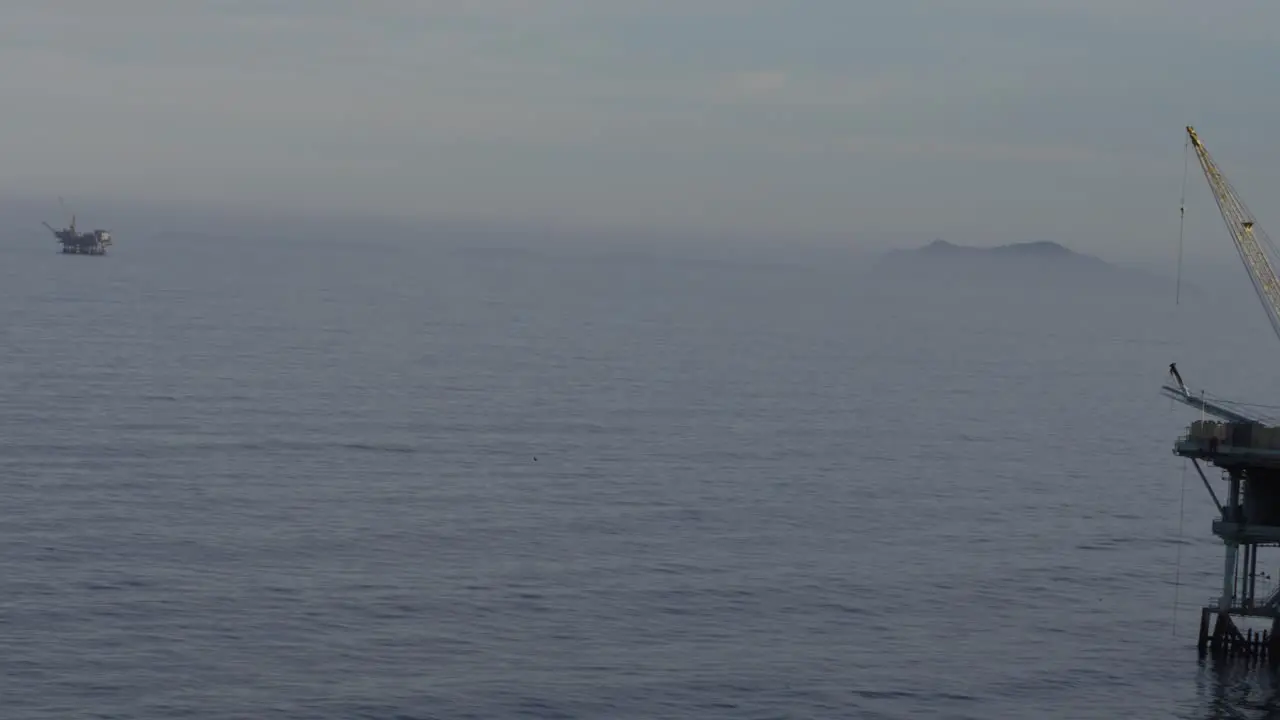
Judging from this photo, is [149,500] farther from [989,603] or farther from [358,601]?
[989,603]

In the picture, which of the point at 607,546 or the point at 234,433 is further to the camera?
the point at 234,433

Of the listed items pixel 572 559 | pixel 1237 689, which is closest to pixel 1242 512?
pixel 1237 689

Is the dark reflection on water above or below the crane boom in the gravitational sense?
below

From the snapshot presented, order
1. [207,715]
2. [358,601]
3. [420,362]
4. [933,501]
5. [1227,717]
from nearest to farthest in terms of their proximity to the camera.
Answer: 1. [207,715]
2. [1227,717]
3. [358,601]
4. [933,501]
5. [420,362]

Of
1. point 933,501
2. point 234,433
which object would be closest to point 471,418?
point 234,433

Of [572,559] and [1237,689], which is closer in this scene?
[1237,689]

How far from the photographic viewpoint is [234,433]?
12206 cm

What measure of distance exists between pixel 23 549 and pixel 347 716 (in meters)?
29.0

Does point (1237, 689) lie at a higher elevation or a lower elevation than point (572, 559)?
lower

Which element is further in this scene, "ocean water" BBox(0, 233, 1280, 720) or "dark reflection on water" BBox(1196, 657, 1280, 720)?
"dark reflection on water" BBox(1196, 657, 1280, 720)

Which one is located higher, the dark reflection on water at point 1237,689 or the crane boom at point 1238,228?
the crane boom at point 1238,228

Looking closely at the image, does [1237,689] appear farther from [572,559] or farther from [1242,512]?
[572,559]

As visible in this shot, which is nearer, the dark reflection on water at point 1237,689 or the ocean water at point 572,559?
the ocean water at point 572,559

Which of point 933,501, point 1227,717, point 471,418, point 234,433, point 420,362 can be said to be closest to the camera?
point 1227,717
